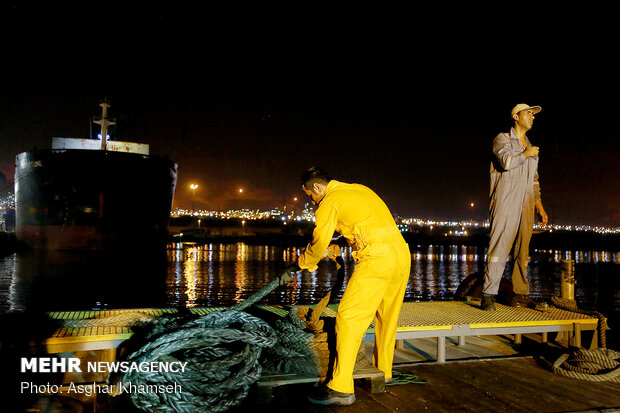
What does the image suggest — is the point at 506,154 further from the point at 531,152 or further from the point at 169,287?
the point at 169,287

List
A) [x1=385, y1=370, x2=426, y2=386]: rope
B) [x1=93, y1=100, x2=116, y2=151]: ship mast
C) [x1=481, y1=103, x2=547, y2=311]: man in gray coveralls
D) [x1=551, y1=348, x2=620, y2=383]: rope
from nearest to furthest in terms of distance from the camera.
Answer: [x1=385, y1=370, x2=426, y2=386]: rope
[x1=551, y1=348, x2=620, y2=383]: rope
[x1=481, y1=103, x2=547, y2=311]: man in gray coveralls
[x1=93, y1=100, x2=116, y2=151]: ship mast

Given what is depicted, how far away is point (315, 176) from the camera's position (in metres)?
3.52

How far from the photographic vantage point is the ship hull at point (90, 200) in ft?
91.8

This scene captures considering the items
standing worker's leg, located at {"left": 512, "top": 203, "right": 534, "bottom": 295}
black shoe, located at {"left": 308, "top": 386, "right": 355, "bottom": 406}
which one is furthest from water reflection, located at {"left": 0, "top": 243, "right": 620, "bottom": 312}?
black shoe, located at {"left": 308, "top": 386, "right": 355, "bottom": 406}

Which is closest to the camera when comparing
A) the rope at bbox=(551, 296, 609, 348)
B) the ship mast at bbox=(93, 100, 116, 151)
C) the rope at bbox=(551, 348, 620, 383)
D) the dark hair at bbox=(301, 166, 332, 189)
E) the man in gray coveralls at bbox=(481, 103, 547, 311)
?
the dark hair at bbox=(301, 166, 332, 189)

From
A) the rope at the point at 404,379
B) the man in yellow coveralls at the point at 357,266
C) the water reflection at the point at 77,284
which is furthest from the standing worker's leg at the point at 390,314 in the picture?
the water reflection at the point at 77,284

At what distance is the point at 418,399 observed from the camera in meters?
3.36

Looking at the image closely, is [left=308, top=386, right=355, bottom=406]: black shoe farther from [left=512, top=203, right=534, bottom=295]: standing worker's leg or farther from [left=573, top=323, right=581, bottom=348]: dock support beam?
[left=512, top=203, right=534, bottom=295]: standing worker's leg

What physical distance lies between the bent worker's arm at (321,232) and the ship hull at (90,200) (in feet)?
92.3

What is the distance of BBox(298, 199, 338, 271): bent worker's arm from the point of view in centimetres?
321

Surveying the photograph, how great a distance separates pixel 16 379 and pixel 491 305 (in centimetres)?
541

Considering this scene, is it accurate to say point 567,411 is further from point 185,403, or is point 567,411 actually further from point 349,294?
point 185,403

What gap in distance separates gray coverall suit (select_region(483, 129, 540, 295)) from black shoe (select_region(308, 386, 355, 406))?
112 inches

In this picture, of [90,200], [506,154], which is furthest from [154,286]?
[90,200]
